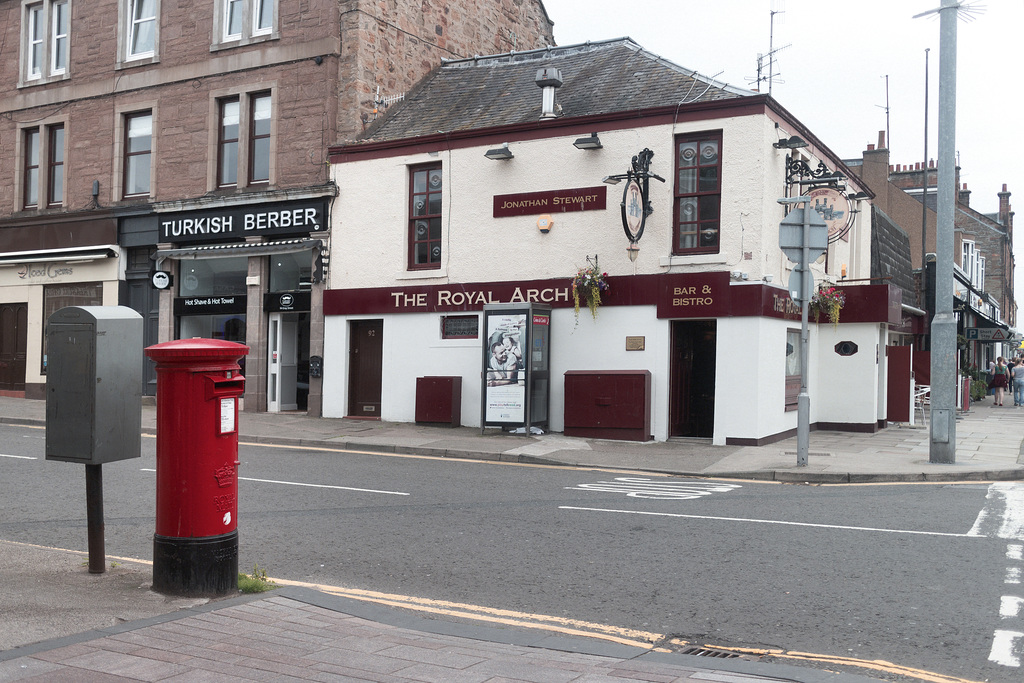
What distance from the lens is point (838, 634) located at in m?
5.55

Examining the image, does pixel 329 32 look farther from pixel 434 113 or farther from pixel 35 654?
pixel 35 654

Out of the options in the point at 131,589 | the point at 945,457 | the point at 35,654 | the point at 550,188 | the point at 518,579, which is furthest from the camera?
the point at 550,188

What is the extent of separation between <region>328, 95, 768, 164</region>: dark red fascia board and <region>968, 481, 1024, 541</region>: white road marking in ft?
25.4

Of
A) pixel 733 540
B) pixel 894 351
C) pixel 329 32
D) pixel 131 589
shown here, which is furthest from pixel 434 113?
pixel 131 589

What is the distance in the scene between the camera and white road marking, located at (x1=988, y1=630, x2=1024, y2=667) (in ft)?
16.5

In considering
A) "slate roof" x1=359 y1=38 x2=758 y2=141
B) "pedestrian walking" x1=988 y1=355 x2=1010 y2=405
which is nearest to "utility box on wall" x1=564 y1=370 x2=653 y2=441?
"slate roof" x1=359 y1=38 x2=758 y2=141

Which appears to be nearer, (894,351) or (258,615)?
(258,615)

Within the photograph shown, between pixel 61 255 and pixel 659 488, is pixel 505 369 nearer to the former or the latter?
pixel 659 488

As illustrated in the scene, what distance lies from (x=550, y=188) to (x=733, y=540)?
11010mm

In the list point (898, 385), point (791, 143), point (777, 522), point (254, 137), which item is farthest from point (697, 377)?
point (254, 137)

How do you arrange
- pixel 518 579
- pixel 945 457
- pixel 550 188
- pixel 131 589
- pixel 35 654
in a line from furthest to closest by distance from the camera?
1. pixel 550 188
2. pixel 945 457
3. pixel 518 579
4. pixel 131 589
5. pixel 35 654

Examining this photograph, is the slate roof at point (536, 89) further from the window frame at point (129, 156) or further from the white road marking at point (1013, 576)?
the white road marking at point (1013, 576)

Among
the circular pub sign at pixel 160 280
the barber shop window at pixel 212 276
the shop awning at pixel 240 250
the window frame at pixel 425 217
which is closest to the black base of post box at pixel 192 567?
the window frame at pixel 425 217

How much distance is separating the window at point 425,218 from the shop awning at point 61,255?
8.40m
